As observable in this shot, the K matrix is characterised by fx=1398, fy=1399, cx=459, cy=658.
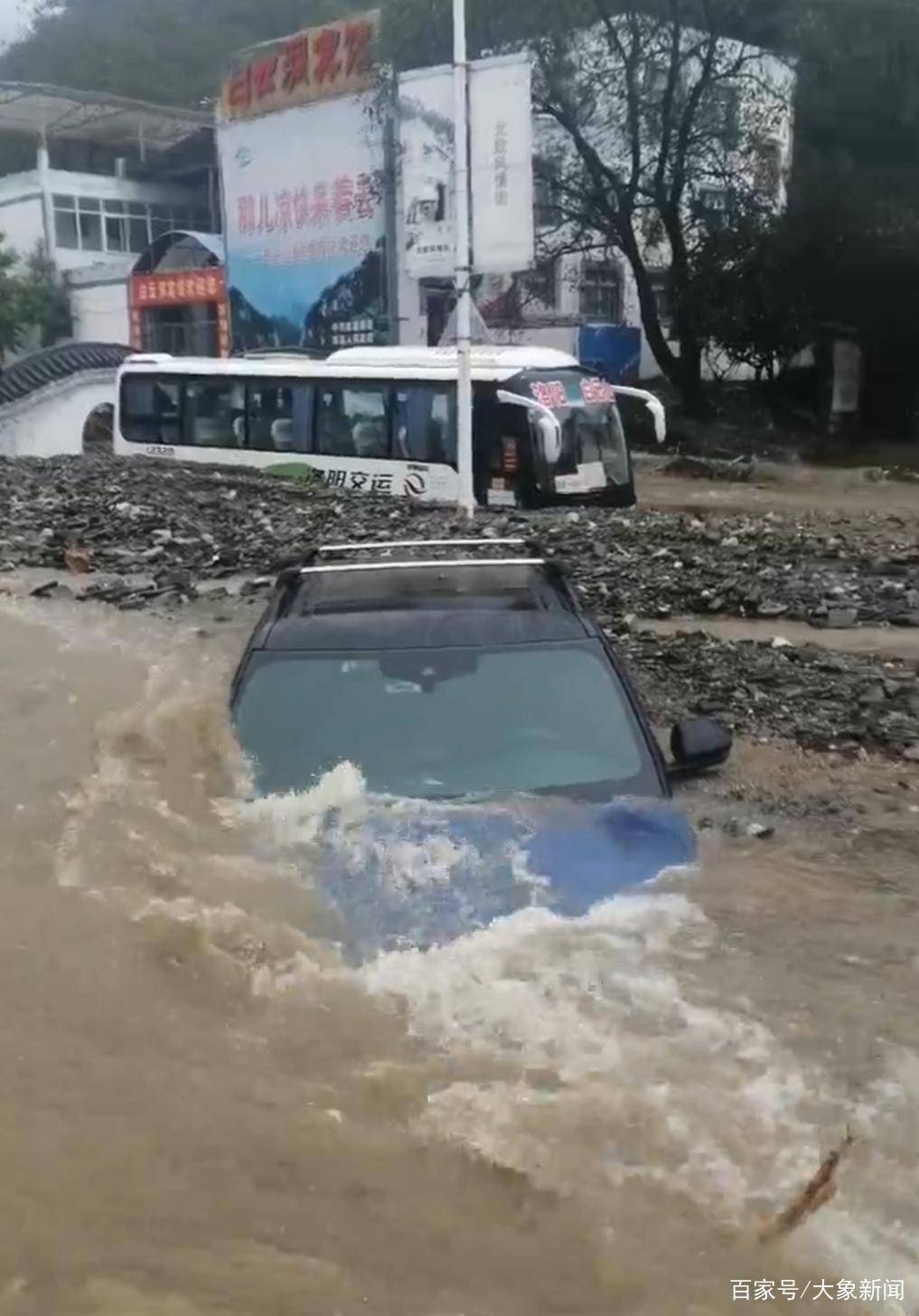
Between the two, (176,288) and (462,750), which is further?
(176,288)

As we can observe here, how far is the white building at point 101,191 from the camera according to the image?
39656mm

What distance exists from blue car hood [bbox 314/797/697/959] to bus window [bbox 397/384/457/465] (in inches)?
548

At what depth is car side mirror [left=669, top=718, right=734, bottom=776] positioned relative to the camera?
15.1 ft

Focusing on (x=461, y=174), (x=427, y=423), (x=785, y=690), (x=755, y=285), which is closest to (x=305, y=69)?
(x=755, y=285)

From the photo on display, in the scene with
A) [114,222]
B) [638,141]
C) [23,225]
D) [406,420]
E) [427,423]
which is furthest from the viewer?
[114,222]

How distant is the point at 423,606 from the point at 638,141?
24.5 m

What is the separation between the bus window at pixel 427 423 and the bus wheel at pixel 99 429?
12542mm

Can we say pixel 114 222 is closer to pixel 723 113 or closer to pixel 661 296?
pixel 661 296

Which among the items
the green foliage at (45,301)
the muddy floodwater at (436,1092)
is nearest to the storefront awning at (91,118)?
the green foliage at (45,301)

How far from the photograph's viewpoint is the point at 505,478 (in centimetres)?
1744

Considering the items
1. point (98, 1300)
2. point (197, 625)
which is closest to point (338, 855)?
point (98, 1300)

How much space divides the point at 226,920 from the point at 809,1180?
207 cm

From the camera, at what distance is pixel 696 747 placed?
182 inches

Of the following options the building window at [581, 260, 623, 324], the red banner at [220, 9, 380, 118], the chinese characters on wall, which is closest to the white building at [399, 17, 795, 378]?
the building window at [581, 260, 623, 324]
